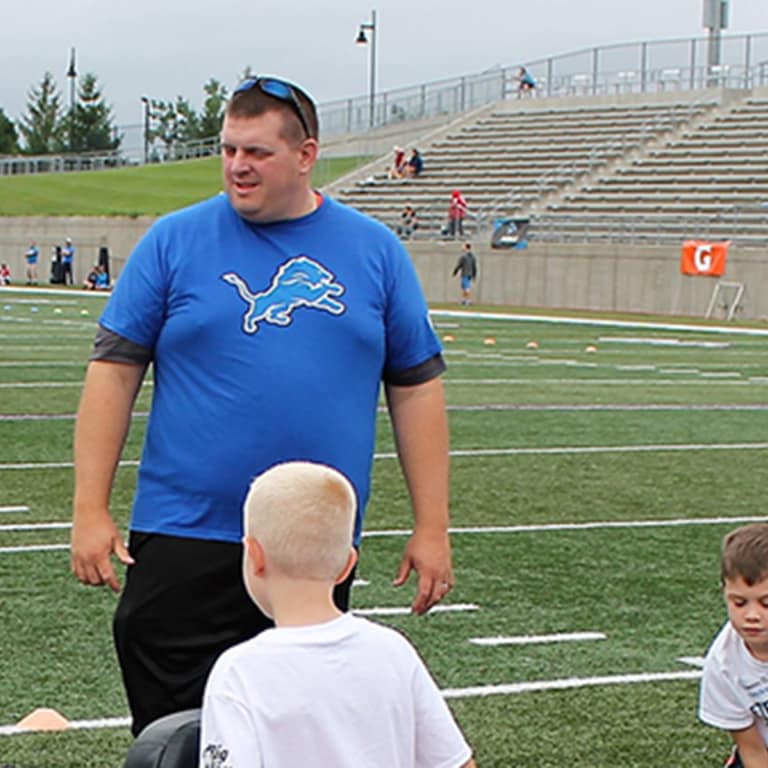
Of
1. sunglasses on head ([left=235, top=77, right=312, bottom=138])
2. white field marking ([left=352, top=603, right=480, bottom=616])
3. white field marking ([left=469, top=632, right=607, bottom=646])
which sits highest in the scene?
sunglasses on head ([left=235, top=77, right=312, bottom=138])

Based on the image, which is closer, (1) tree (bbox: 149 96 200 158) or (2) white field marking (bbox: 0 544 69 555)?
(2) white field marking (bbox: 0 544 69 555)

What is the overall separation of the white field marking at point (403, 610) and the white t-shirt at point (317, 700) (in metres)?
4.33

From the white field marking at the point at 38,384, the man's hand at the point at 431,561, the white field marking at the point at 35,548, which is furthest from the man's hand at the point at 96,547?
the white field marking at the point at 38,384

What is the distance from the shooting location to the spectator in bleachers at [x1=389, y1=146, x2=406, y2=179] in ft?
168

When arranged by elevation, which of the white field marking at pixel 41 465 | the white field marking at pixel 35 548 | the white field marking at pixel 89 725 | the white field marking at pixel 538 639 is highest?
the white field marking at pixel 89 725

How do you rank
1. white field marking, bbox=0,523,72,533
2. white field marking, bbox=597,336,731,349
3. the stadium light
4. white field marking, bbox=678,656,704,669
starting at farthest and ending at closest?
the stadium light → white field marking, bbox=597,336,731,349 → white field marking, bbox=0,523,72,533 → white field marking, bbox=678,656,704,669

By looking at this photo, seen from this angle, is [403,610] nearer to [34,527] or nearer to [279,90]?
[34,527]

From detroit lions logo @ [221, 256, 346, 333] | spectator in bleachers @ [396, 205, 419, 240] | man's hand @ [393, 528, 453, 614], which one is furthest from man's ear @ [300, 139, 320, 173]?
spectator in bleachers @ [396, 205, 419, 240]

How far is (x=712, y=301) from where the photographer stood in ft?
120

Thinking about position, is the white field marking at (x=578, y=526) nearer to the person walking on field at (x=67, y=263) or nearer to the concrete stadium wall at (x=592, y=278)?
the concrete stadium wall at (x=592, y=278)

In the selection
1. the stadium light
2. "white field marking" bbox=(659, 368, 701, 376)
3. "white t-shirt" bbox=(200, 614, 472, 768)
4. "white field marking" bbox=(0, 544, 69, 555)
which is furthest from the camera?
the stadium light

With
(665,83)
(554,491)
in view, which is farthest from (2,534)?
(665,83)

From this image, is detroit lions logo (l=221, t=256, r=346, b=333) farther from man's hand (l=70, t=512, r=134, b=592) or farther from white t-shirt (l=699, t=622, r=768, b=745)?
white t-shirt (l=699, t=622, r=768, b=745)

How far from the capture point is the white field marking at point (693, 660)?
666 cm
